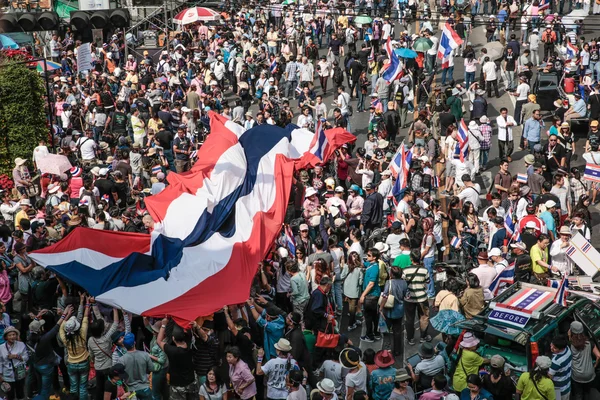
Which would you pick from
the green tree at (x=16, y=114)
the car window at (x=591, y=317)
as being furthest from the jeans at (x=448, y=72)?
the car window at (x=591, y=317)

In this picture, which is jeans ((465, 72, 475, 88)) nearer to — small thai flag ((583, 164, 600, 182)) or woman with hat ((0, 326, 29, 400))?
small thai flag ((583, 164, 600, 182))

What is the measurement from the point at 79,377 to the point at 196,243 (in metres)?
3.56

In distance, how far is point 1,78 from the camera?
23.7m

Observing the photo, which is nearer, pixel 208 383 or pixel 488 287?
pixel 208 383

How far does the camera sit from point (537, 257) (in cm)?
1642

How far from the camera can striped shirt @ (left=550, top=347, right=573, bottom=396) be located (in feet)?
41.7

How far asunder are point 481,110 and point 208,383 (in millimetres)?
14165

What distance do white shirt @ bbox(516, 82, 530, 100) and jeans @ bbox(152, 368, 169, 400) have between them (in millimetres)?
14652

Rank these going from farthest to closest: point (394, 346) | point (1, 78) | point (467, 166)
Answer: point (1, 78) → point (467, 166) → point (394, 346)

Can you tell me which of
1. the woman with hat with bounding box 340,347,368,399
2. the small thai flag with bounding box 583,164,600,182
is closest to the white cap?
the woman with hat with bounding box 340,347,368,399

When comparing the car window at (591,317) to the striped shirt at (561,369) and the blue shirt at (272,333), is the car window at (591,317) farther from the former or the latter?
the blue shirt at (272,333)

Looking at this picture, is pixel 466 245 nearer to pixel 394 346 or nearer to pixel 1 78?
pixel 394 346

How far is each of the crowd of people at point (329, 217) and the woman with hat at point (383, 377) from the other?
0.03 meters

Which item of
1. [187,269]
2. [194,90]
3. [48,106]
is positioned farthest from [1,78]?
[187,269]
